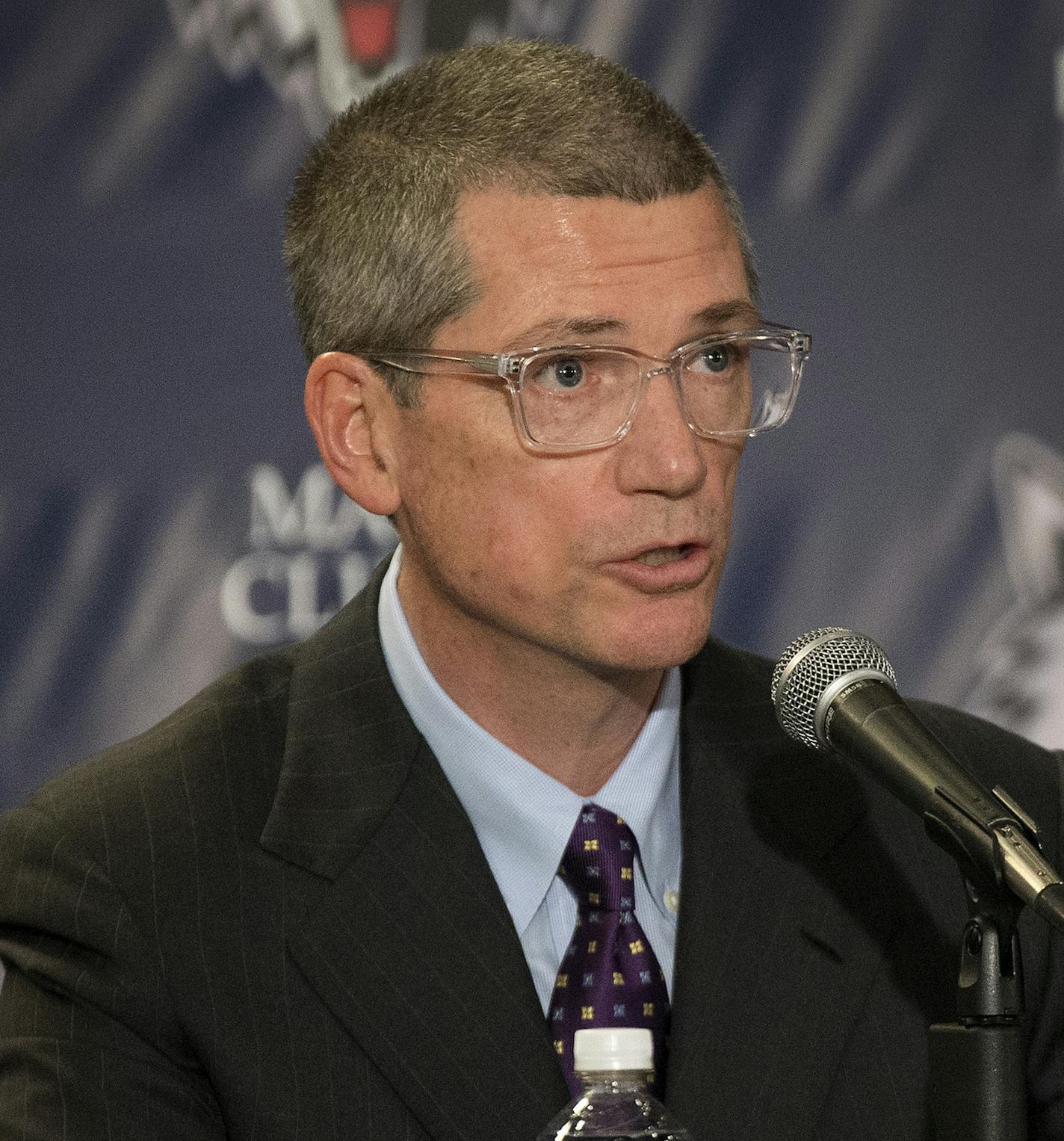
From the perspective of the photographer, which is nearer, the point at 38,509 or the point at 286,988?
the point at 286,988

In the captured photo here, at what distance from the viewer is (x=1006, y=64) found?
366 centimetres

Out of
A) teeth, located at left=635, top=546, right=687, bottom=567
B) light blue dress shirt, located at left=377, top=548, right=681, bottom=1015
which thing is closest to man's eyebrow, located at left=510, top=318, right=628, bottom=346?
teeth, located at left=635, top=546, right=687, bottom=567

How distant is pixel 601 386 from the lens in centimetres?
210

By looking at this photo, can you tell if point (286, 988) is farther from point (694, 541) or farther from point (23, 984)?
point (694, 541)

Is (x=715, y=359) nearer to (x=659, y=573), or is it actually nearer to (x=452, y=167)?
(x=659, y=573)

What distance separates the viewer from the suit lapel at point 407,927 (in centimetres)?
206

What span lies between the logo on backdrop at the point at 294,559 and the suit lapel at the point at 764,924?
1.13 meters

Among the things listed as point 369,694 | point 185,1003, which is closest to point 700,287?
point 369,694

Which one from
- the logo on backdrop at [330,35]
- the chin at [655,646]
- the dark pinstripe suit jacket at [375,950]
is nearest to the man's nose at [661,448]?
the chin at [655,646]

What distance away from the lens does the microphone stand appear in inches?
56.5

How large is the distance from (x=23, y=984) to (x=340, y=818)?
0.43 meters

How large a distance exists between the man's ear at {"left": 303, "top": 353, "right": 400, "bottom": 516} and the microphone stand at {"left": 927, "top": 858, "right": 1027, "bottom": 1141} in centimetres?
112

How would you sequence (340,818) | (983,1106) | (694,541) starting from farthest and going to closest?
1. (340,818)
2. (694,541)
3. (983,1106)

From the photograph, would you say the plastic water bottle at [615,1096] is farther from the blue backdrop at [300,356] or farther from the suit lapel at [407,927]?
the blue backdrop at [300,356]
